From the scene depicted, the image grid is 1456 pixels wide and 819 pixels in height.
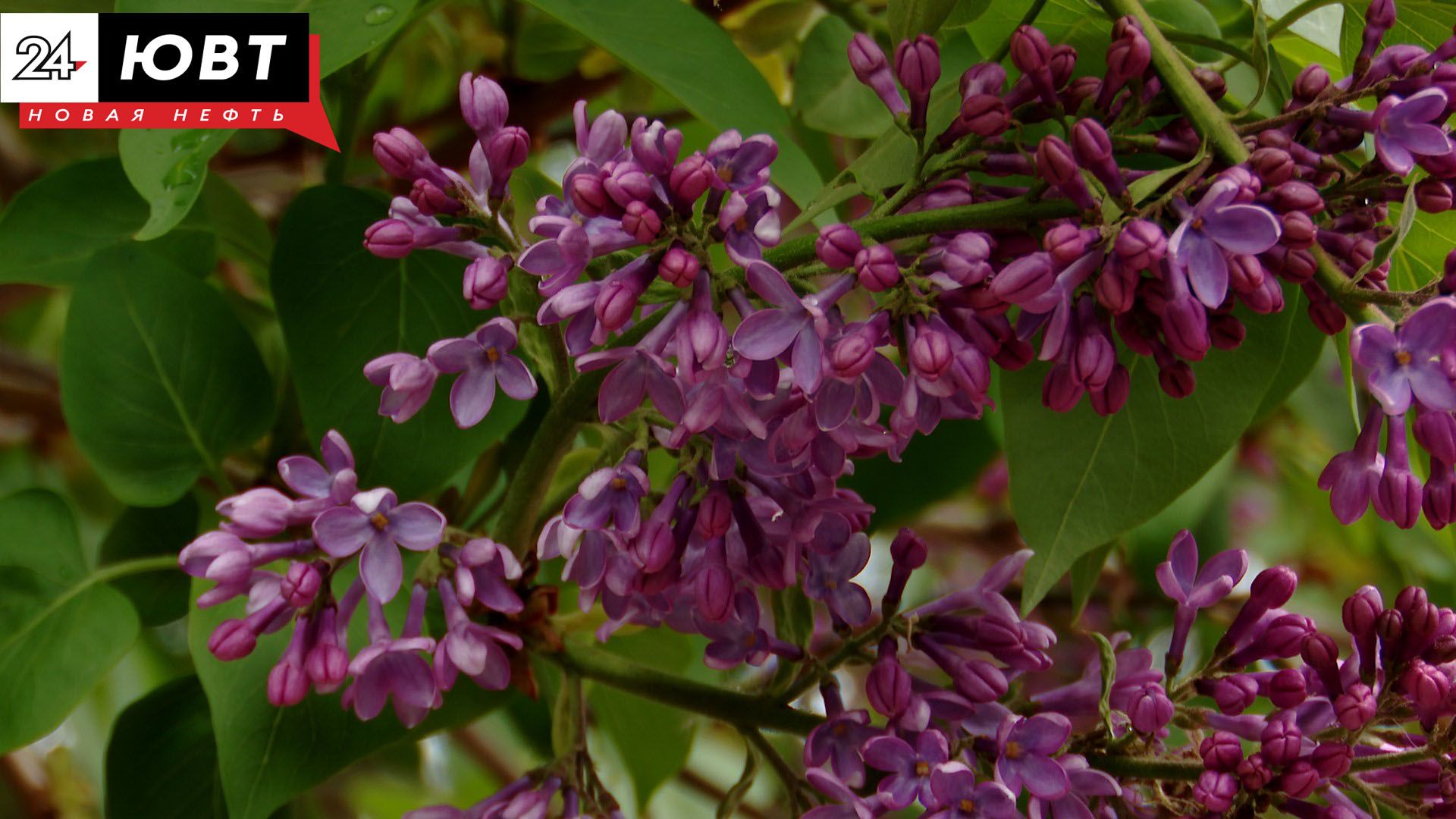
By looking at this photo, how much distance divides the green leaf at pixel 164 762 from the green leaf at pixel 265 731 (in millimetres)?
105

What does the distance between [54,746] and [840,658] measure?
1184mm

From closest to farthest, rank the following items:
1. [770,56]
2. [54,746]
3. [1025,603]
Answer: [1025,603]
[770,56]
[54,746]

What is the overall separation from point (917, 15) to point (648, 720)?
573 millimetres

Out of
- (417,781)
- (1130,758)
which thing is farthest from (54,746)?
(1130,758)

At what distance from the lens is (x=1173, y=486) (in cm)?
64

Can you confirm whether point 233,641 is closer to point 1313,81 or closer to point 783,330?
point 783,330

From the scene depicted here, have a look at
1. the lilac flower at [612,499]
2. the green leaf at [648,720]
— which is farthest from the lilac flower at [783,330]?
→ the green leaf at [648,720]

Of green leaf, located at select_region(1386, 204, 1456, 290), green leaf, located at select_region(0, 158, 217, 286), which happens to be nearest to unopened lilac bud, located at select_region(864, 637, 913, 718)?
green leaf, located at select_region(1386, 204, 1456, 290)

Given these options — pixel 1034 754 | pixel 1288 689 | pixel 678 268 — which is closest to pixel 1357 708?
pixel 1288 689

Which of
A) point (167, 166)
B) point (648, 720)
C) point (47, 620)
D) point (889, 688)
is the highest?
point (167, 166)

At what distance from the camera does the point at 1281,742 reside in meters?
0.51

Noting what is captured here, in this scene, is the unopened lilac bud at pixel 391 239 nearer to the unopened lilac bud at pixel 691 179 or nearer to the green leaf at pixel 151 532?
the unopened lilac bud at pixel 691 179

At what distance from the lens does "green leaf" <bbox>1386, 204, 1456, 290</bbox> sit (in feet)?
2.22

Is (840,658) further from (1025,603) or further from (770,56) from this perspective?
(770,56)
